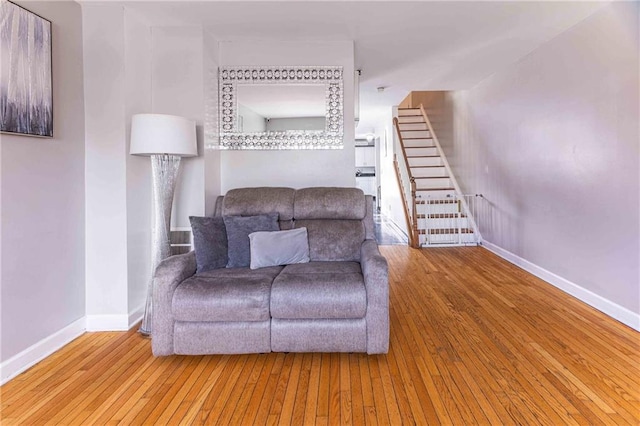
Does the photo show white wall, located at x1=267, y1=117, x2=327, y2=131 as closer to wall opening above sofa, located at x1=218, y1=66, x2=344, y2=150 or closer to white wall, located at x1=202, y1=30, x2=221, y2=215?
wall opening above sofa, located at x1=218, y1=66, x2=344, y2=150

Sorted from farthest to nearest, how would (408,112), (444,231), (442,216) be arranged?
(408,112) < (442,216) < (444,231)

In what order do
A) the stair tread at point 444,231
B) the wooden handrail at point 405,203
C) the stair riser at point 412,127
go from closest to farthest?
the wooden handrail at point 405,203, the stair tread at point 444,231, the stair riser at point 412,127

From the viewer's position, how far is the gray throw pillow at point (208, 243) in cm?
246

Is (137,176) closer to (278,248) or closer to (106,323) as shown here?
(106,323)

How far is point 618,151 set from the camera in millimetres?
2684

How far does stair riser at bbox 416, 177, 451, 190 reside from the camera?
6.60 metres

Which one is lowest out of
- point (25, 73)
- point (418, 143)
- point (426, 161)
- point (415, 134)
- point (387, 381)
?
point (387, 381)

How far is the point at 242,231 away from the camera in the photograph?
8.71ft

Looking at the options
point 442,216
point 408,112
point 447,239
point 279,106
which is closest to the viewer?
point 279,106

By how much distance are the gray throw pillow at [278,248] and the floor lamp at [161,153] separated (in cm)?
65

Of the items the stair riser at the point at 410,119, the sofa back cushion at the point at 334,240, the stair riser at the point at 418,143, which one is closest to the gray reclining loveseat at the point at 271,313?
the sofa back cushion at the point at 334,240

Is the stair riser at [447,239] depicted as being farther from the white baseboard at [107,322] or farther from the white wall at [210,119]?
the white baseboard at [107,322]

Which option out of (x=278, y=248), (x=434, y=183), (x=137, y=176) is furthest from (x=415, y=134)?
(x=137, y=176)

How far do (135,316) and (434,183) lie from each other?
5536 mm
